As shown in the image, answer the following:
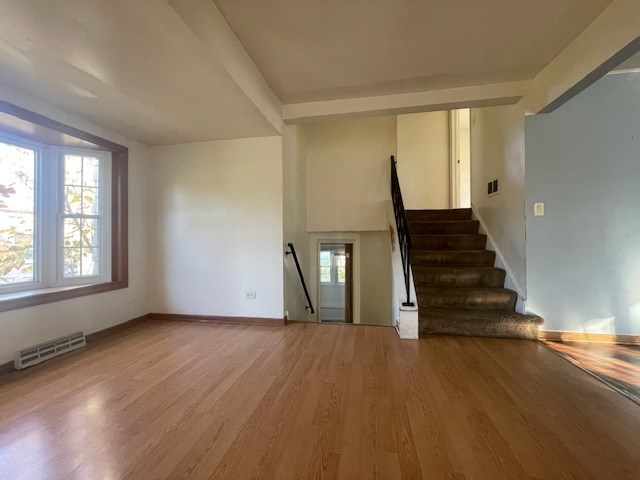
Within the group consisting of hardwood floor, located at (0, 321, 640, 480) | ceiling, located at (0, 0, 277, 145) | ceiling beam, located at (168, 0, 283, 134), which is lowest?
hardwood floor, located at (0, 321, 640, 480)

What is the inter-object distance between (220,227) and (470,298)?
3015 mm

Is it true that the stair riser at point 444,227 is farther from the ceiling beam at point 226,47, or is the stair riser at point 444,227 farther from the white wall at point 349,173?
the ceiling beam at point 226,47

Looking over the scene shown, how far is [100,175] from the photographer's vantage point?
2979 millimetres

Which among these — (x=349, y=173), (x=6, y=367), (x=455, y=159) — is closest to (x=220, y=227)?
(x=6, y=367)

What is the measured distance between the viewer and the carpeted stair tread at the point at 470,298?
2.77 metres

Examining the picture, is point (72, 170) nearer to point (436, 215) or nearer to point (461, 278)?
point (461, 278)

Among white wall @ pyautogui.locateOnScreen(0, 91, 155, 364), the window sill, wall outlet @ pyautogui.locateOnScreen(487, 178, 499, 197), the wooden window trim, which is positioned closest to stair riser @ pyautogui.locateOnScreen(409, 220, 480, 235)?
wall outlet @ pyautogui.locateOnScreen(487, 178, 499, 197)

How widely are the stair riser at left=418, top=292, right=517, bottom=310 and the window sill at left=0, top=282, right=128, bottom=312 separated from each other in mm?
3508

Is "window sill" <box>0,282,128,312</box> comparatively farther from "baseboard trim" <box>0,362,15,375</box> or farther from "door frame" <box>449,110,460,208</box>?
"door frame" <box>449,110,460,208</box>

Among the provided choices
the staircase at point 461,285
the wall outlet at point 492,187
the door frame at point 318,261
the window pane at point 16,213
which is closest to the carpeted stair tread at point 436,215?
the staircase at point 461,285

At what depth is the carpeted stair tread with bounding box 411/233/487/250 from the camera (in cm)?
355

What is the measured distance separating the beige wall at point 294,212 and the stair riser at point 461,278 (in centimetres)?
162

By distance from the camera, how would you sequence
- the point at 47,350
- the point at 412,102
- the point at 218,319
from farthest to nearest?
the point at 218,319 < the point at 412,102 < the point at 47,350

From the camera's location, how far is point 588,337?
2.50m
